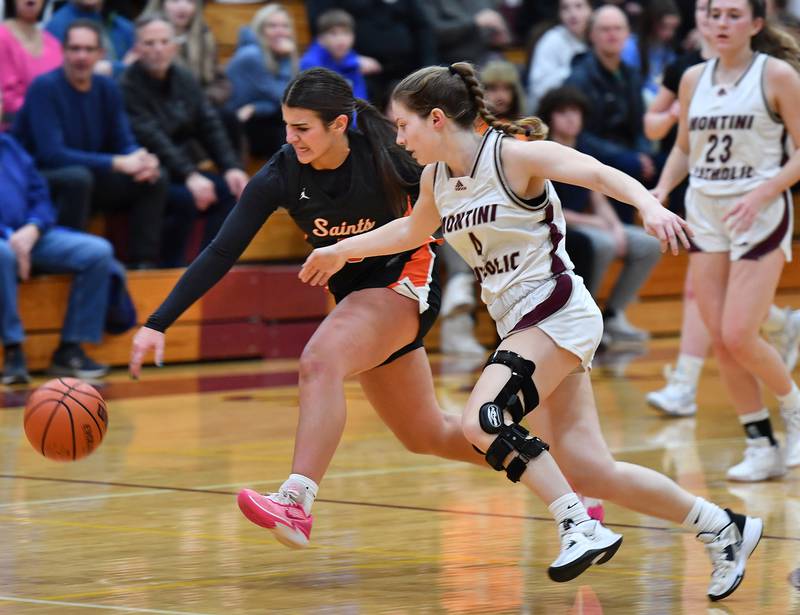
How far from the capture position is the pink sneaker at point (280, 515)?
4449 mm

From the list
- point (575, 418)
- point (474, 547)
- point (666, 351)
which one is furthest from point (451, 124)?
point (666, 351)

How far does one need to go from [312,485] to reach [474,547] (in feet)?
2.23

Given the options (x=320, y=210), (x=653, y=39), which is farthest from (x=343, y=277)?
(x=653, y=39)

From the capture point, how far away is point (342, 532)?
523 cm

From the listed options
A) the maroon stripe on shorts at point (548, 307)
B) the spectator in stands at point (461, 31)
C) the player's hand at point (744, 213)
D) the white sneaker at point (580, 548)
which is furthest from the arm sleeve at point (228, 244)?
the spectator in stands at point (461, 31)

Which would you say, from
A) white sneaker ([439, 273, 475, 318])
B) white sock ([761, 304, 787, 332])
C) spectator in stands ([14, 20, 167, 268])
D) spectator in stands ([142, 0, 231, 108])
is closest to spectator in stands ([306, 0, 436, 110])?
spectator in stands ([142, 0, 231, 108])

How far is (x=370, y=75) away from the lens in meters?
12.8

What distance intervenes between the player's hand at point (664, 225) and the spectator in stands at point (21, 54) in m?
7.52

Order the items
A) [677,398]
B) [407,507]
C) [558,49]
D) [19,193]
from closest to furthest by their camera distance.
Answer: [407,507] < [677,398] < [19,193] < [558,49]

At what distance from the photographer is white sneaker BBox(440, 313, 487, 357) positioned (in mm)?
11570

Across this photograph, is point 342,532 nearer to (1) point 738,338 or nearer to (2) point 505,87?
(1) point 738,338

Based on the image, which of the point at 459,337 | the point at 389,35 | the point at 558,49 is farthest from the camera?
the point at 558,49

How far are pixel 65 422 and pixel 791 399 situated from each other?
3312 millimetres

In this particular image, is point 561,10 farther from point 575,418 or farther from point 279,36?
point 575,418
